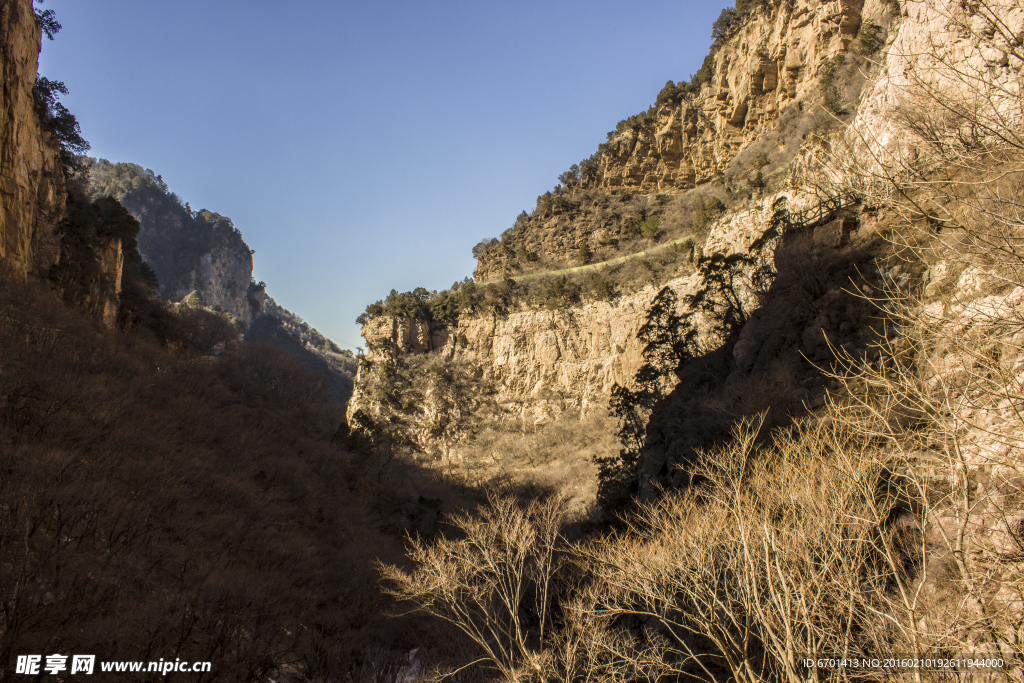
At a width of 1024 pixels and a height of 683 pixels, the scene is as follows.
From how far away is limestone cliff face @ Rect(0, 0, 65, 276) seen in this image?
729 inches

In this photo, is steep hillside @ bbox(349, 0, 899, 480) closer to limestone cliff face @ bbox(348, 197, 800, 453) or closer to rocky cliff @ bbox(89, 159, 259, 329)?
limestone cliff face @ bbox(348, 197, 800, 453)

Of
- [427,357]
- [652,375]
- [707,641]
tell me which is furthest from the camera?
[427,357]

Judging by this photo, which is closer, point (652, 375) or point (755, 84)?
point (652, 375)

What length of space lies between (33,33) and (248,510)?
2329 centimetres

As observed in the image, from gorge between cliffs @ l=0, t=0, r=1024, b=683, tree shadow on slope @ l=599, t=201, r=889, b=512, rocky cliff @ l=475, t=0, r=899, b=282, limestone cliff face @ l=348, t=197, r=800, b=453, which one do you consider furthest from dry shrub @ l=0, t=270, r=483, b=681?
rocky cliff @ l=475, t=0, r=899, b=282

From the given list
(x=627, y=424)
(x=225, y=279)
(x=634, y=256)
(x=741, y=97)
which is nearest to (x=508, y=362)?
(x=634, y=256)

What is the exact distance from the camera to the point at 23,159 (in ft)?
65.3

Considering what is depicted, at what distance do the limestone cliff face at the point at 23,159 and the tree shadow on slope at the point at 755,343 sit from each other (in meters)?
27.2

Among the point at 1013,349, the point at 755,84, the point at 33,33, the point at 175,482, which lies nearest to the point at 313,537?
the point at 175,482

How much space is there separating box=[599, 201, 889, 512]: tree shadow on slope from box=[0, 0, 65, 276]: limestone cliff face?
2722 centimetres

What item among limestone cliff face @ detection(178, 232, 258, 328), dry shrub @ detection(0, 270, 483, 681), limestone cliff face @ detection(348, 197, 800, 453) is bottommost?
dry shrub @ detection(0, 270, 483, 681)

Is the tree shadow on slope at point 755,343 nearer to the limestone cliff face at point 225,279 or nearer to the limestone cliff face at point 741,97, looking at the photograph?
the limestone cliff face at point 741,97

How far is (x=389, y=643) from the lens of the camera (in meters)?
16.7

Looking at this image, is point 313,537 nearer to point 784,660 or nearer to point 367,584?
point 367,584
